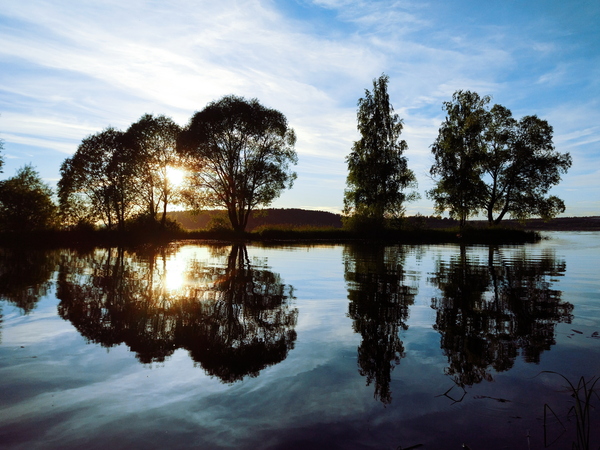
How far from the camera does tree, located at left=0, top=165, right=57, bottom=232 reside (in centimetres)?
3859

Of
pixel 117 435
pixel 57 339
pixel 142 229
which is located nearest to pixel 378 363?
pixel 117 435

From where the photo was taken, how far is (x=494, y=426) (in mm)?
3697

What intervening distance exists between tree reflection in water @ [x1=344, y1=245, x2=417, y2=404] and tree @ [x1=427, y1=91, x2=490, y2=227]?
38972 millimetres

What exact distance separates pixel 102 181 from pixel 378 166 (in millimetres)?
32427

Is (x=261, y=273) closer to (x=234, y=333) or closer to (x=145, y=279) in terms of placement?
(x=145, y=279)

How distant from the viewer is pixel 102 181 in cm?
4612

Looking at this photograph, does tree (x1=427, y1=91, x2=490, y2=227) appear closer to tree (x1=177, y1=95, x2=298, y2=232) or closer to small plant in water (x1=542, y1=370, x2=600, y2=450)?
tree (x1=177, y1=95, x2=298, y2=232)

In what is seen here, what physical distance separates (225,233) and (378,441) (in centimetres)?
4568

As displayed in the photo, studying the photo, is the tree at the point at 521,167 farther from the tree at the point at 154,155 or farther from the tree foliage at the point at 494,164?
the tree at the point at 154,155

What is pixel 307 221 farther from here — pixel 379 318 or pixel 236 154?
pixel 379 318

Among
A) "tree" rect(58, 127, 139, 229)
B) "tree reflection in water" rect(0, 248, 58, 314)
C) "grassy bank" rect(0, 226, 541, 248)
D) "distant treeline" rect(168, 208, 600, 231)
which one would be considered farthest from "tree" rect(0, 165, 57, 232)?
"tree reflection in water" rect(0, 248, 58, 314)

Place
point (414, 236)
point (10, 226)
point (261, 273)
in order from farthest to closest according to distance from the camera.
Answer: point (414, 236) → point (10, 226) → point (261, 273)

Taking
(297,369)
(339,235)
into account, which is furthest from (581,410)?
(339,235)

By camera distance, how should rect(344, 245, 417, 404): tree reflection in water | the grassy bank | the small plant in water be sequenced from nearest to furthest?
the small plant in water, rect(344, 245, 417, 404): tree reflection in water, the grassy bank
